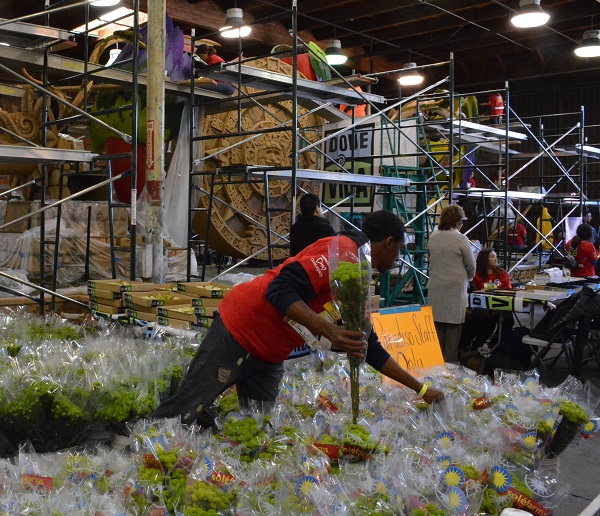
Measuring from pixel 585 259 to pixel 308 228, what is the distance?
5.02 metres

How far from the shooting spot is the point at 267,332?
8.92ft

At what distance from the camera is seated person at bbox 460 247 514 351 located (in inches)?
277

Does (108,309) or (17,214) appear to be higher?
(17,214)

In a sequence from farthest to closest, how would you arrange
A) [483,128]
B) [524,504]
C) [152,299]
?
1. [483,128]
2. [152,299]
3. [524,504]

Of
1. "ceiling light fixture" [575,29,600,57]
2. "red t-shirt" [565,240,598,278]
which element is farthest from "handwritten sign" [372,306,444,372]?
"ceiling light fixture" [575,29,600,57]

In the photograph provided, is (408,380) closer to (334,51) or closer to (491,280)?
(491,280)

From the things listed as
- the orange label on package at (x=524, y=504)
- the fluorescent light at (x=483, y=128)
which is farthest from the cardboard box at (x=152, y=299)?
the fluorescent light at (x=483, y=128)

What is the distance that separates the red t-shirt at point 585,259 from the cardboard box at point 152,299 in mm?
6638

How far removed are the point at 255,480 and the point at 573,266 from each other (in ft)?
28.4

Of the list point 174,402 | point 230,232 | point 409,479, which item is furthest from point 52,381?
point 230,232

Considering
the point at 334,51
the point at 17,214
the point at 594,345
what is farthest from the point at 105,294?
the point at 334,51

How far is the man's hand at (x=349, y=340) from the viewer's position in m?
2.28

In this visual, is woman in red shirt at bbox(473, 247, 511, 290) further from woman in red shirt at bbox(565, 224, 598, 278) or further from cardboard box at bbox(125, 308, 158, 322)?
cardboard box at bbox(125, 308, 158, 322)

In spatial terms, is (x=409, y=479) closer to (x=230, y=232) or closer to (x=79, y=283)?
(x=79, y=283)
